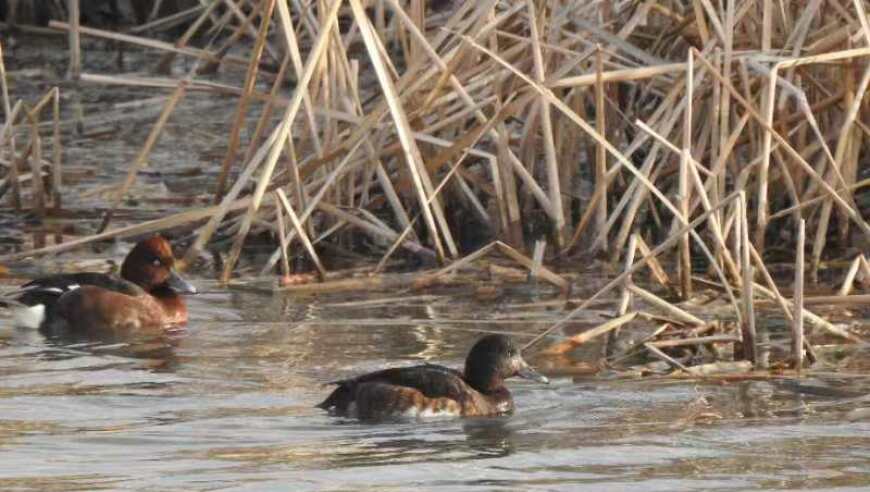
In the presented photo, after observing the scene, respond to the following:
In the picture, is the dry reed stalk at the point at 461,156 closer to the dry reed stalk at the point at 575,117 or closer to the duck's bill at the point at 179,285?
the dry reed stalk at the point at 575,117

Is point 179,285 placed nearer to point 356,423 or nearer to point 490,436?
point 356,423

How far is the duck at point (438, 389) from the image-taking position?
7473 millimetres

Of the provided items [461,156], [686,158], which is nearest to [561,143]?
[461,156]

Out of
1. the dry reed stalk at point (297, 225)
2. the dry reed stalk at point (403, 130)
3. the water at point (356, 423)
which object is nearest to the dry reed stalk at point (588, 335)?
the water at point (356, 423)

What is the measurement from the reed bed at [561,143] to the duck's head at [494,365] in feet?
2.77

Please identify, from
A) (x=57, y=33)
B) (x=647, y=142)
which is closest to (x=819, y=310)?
(x=647, y=142)

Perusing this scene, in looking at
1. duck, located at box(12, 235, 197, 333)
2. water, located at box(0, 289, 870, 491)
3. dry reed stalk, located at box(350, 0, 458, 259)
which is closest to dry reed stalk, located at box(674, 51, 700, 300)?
water, located at box(0, 289, 870, 491)

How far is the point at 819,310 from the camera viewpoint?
9.16 meters

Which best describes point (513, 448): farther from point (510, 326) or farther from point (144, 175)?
→ point (144, 175)

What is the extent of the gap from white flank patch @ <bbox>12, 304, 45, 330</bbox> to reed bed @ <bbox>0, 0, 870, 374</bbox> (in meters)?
0.56

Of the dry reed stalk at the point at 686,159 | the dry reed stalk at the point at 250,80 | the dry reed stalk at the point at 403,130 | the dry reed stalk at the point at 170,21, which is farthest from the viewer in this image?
the dry reed stalk at the point at 170,21

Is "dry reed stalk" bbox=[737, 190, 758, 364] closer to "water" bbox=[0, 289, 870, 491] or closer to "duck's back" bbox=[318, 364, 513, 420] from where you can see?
"water" bbox=[0, 289, 870, 491]

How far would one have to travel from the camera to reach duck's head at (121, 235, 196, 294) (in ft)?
32.4

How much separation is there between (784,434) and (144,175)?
651 centimetres
